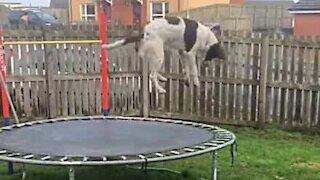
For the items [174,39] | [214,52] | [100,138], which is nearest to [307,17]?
[214,52]

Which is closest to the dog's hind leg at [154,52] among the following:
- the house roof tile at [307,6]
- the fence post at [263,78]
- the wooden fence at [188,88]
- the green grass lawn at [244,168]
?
the green grass lawn at [244,168]

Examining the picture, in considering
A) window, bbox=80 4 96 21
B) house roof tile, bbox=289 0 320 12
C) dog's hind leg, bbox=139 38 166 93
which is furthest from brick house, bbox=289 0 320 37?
dog's hind leg, bbox=139 38 166 93

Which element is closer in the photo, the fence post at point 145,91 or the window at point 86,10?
the fence post at point 145,91

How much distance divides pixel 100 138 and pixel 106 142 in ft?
0.61

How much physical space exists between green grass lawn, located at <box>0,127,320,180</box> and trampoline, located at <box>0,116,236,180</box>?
36cm

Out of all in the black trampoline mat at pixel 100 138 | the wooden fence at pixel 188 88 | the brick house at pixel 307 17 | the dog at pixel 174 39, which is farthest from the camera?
the brick house at pixel 307 17

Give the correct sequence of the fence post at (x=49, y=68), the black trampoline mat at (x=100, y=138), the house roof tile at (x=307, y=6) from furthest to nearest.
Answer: the house roof tile at (x=307, y=6)
the fence post at (x=49, y=68)
the black trampoline mat at (x=100, y=138)

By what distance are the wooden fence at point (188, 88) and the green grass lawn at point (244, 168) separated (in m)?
0.86

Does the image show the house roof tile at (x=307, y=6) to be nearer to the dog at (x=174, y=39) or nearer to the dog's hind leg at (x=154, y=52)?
the dog at (x=174, y=39)

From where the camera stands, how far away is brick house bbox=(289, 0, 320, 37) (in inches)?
721

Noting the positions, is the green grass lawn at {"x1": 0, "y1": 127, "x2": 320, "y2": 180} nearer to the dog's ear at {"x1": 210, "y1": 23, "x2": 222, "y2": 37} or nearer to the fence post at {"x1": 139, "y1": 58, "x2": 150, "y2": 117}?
the dog's ear at {"x1": 210, "y1": 23, "x2": 222, "y2": 37}

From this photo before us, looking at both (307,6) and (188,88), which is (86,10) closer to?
(307,6)

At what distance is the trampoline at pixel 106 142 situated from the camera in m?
3.24

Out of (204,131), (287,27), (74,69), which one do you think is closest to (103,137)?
(204,131)
